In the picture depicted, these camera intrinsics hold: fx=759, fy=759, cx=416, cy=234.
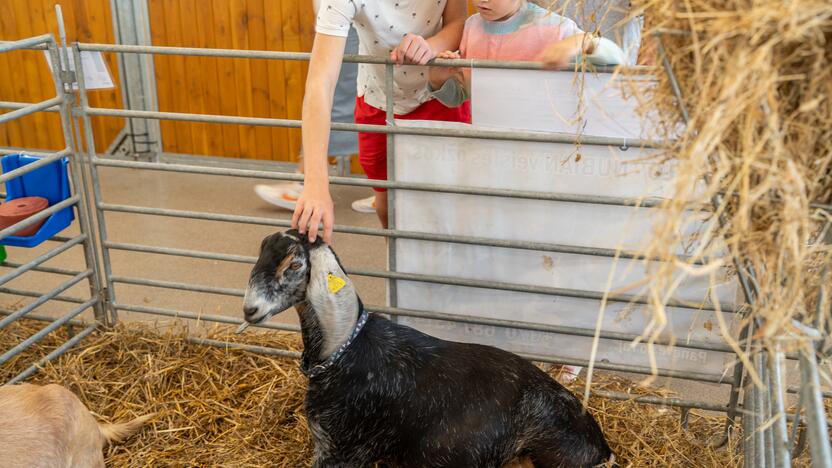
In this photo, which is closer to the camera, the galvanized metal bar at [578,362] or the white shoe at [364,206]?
the galvanized metal bar at [578,362]

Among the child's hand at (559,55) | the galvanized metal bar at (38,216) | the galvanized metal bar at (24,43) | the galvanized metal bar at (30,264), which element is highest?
the galvanized metal bar at (24,43)

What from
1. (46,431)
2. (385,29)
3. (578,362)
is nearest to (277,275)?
(46,431)

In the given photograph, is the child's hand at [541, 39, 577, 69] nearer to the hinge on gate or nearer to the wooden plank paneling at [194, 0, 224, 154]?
the hinge on gate

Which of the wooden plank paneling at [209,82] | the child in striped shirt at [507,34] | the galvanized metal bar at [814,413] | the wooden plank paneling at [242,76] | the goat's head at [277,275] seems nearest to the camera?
the galvanized metal bar at [814,413]

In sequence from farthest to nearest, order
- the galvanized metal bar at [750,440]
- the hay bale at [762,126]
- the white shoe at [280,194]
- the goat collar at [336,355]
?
the white shoe at [280,194], the goat collar at [336,355], the galvanized metal bar at [750,440], the hay bale at [762,126]

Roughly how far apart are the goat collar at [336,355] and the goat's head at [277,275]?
0.76 ft

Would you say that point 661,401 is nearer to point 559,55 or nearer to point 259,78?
point 559,55

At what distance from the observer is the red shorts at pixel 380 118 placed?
2.80 m

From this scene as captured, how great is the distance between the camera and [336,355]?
223cm

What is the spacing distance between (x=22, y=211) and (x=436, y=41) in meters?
1.70

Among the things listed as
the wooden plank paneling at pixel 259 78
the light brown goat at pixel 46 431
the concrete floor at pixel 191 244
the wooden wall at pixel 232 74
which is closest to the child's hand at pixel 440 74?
the concrete floor at pixel 191 244

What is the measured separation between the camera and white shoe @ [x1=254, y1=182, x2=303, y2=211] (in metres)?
4.95

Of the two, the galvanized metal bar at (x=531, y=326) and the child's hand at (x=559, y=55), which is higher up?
the child's hand at (x=559, y=55)

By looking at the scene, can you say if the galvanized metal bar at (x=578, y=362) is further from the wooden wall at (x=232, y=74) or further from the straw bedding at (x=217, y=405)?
the wooden wall at (x=232, y=74)
